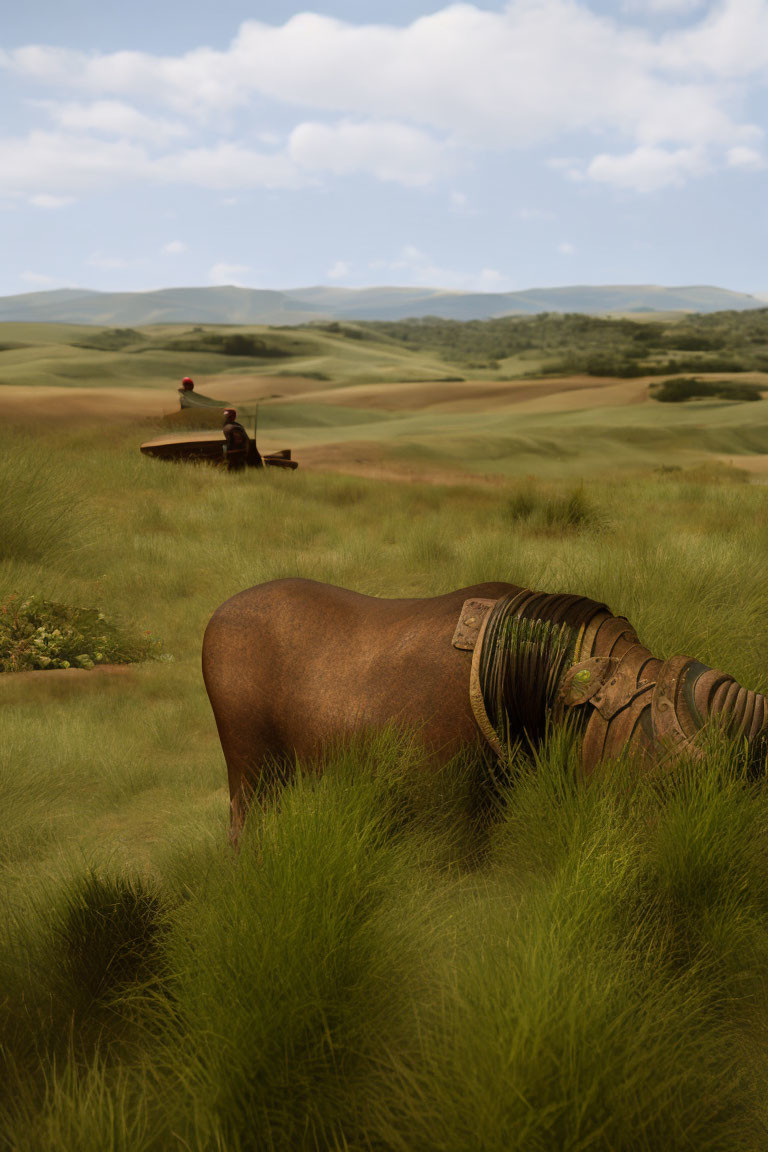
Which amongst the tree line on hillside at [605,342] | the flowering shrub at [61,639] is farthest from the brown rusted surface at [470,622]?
the tree line on hillside at [605,342]

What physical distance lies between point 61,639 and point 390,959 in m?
3.66

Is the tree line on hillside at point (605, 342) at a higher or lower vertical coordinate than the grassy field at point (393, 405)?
higher

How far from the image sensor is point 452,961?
1.61 metres

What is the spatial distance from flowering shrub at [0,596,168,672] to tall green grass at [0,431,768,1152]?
1455 millimetres

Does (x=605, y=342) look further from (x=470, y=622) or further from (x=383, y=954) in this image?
(x=383, y=954)

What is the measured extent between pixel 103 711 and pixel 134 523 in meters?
4.38

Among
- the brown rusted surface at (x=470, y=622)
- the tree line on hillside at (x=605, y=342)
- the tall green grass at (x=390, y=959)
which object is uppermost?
the tree line on hillside at (x=605, y=342)

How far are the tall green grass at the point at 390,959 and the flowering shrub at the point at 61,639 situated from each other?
1.45m

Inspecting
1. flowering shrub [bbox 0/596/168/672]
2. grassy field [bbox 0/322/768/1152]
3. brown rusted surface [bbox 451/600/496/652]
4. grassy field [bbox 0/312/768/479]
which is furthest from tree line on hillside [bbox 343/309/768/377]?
brown rusted surface [bbox 451/600/496/652]

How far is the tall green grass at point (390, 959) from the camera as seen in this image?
1.31 metres

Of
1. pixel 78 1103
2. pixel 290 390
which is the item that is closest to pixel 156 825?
pixel 78 1103

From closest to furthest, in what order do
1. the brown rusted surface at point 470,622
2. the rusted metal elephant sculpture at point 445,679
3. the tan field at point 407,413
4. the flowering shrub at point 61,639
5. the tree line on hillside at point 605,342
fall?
the rusted metal elephant sculpture at point 445,679 → the brown rusted surface at point 470,622 → the flowering shrub at point 61,639 → the tan field at point 407,413 → the tree line on hillside at point 605,342

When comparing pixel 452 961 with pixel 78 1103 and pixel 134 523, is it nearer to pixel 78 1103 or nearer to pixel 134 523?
pixel 78 1103

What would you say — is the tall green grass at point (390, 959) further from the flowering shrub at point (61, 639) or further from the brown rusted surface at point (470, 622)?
the flowering shrub at point (61, 639)
